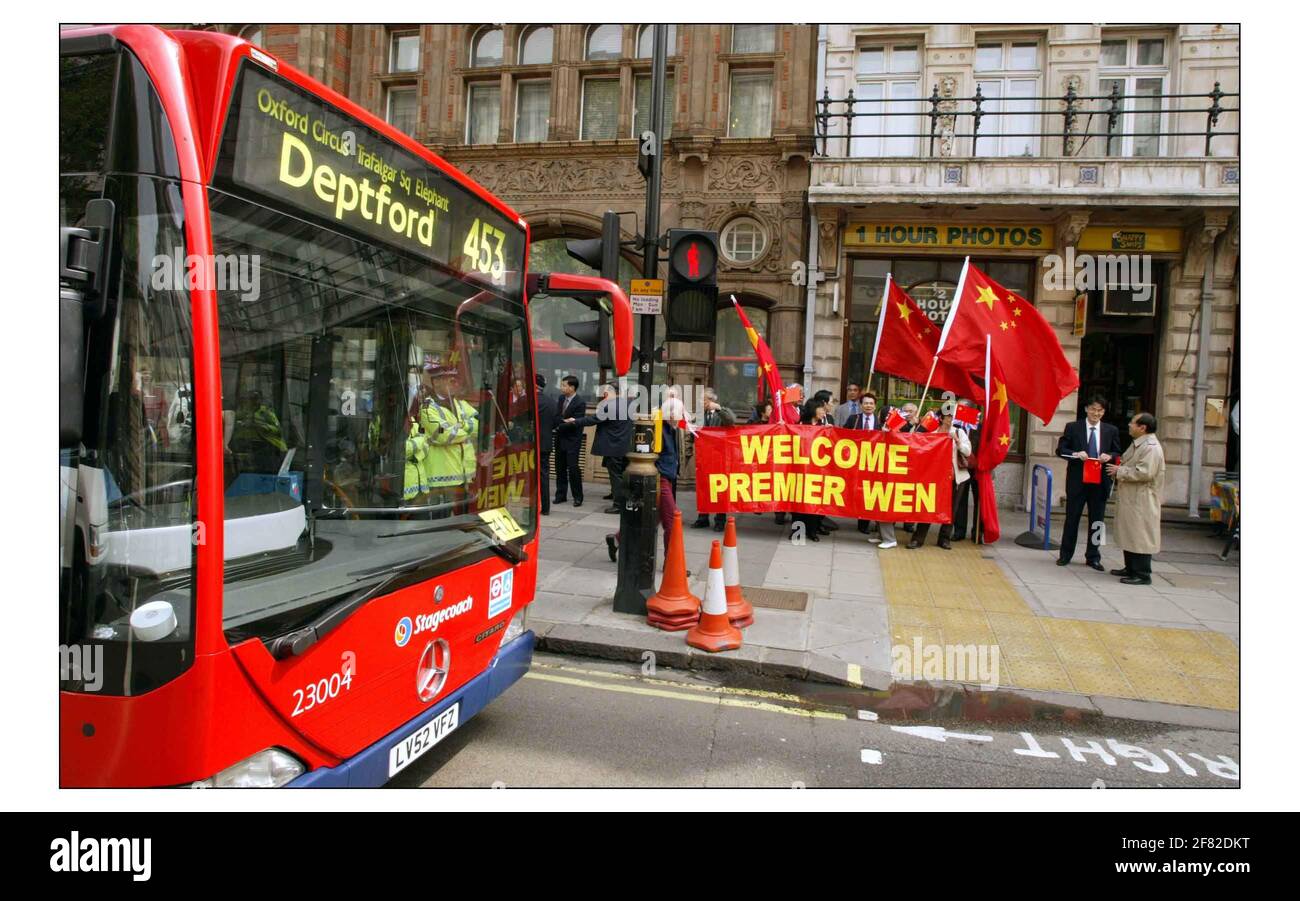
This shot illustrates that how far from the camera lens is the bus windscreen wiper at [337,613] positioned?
2.57 m

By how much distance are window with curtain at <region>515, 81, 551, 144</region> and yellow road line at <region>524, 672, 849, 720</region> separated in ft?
42.4

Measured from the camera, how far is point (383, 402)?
3352 millimetres

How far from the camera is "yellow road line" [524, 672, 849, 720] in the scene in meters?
5.07

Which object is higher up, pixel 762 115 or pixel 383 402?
pixel 762 115

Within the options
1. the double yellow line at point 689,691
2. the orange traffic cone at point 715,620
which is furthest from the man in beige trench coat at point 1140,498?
the double yellow line at point 689,691

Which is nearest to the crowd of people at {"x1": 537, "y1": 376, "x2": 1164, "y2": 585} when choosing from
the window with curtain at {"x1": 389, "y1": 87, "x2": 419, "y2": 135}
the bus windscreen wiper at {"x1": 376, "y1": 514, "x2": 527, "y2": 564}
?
Answer: the bus windscreen wiper at {"x1": 376, "y1": 514, "x2": 527, "y2": 564}

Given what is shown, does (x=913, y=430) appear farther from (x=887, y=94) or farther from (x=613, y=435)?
(x=887, y=94)

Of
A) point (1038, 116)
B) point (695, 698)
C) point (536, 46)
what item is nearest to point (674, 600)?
point (695, 698)

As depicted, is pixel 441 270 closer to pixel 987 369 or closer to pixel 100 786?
pixel 100 786

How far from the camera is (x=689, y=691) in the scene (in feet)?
17.6

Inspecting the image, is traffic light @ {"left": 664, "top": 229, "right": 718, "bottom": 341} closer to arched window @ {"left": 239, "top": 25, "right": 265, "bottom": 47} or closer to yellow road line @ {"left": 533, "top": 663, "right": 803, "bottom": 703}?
yellow road line @ {"left": 533, "top": 663, "right": 803, "bottom": 703}

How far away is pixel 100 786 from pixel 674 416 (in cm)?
851

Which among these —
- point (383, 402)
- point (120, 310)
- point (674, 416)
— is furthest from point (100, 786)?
point (674, 416)
